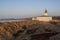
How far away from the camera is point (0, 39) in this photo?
14.9 metres

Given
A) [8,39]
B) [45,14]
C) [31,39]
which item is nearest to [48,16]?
[45,14]

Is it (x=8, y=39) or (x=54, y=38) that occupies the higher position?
(x=54, y=38)

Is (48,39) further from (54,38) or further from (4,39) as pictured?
(4,39)

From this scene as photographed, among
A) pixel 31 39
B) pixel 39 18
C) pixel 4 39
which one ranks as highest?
pixel 31 39

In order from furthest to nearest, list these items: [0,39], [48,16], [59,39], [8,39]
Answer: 1. [48,16]
2. [8,39]
3. [0,39]
4. [59,39]

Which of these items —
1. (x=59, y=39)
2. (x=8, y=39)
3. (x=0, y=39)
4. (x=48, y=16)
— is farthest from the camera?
(x=48, y=16)

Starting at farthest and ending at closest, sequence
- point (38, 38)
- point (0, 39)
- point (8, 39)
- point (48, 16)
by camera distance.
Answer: point (48, 16) → point (8, 39) → point (0, 39) → point (38, 38)

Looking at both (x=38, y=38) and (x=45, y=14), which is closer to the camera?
(x=38, y=38)

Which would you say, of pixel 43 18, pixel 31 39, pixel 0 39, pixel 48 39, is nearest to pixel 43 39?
pixel 48 39

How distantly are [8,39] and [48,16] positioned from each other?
1231 inches

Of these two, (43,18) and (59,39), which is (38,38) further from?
(43,18)

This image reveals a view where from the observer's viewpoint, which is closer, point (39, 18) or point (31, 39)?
point (31, 39)

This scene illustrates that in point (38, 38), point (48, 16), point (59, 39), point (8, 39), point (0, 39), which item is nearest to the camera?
point (59, 39)

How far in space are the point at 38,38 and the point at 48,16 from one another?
35.4 m
